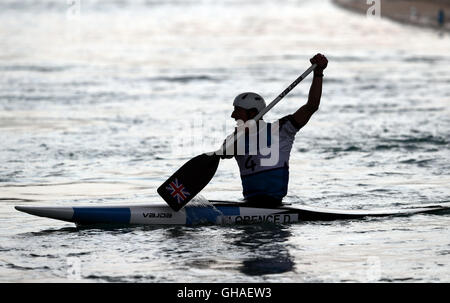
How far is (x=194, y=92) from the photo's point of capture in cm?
2636

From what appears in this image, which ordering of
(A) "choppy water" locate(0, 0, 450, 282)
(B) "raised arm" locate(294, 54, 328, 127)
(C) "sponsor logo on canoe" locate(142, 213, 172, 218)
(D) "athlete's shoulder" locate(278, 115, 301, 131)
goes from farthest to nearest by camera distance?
1. (C) "sponsor logo on canoe" locate(142, 213, 172, 218)
2. (D) "athlete's shoulder" locate(278, 115, 301, 131)
3. (B) "raised arm" locate(294, 54, 328, 127)
4. (A) "choppy water" locate(0, 0, 450, 282)

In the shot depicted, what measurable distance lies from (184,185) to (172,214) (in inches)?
12.1

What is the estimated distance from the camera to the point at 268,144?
35.9ft

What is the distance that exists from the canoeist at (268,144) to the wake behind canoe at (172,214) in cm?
13

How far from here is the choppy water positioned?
959 cm

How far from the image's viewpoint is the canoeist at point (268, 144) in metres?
10.8

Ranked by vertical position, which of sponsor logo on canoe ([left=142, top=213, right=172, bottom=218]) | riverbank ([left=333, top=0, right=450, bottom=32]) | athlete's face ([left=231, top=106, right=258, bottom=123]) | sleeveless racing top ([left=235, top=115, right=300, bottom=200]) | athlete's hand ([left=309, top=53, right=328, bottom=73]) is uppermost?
riverbank ([left=333, top=0, right=450, bottom=32])

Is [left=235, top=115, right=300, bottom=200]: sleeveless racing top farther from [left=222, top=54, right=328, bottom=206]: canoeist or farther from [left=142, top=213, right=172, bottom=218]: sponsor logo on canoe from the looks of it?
[left=142, top=213, right=172, bottom=218]: sponsor logo on canoe

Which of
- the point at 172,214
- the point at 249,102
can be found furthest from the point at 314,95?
the point at 172,214

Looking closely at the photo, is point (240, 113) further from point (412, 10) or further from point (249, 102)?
point (412, 10)

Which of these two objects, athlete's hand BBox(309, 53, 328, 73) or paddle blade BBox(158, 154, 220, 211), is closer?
athlete's hand BBox(309, 53, 328, 73)

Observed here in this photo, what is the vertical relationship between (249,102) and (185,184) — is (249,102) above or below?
above

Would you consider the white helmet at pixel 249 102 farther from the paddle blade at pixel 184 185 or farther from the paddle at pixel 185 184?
the paddle blade at pixel 184 185

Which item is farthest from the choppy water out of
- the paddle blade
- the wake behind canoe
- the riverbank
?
the riverbank
